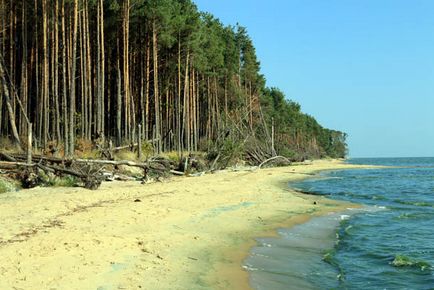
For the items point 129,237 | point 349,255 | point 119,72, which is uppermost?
point 119,72

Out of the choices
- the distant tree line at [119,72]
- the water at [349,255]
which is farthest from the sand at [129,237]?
the distant tree line at [119,72]

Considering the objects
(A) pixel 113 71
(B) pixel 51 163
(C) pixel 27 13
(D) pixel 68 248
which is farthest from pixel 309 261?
(A) pixel 113 71

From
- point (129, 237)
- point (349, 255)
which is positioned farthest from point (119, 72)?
point (349, 255)

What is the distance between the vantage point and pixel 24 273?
6.40 meters

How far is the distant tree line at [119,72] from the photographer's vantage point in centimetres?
2628

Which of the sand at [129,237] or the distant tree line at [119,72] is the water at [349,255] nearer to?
the sand at [129,237]

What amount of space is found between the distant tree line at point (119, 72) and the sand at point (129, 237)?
6.95 meters

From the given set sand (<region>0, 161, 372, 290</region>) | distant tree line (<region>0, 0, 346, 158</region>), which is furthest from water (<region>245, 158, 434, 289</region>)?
distant tree line (<region>0, 0, 346, 158</region>)

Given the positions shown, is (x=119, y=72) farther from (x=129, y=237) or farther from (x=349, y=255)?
(x=349, y=255)

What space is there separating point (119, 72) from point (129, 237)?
2303 centimetres

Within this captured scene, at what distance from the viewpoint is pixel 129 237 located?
9180mm

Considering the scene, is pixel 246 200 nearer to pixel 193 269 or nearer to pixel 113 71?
pixel 193 269

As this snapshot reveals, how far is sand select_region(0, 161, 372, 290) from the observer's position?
668 cm

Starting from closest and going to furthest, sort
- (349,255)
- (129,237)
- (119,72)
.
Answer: (129,237) < (349,255) < (119,72)
